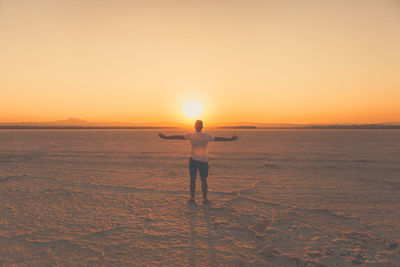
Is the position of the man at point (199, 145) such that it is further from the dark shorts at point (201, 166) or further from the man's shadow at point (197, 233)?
the man's shadow at point (197, 233)

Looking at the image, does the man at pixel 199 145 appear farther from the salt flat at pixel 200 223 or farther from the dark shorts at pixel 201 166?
the salt flat at pixel 200 223

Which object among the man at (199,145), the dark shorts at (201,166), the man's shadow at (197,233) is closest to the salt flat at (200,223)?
the man's shadow at (197,233)

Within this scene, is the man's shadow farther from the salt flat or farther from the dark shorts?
the dark shorts

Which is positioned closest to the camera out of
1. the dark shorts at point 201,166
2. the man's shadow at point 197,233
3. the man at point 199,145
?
the man's shadow at point 197,233

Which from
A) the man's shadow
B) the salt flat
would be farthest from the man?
the salt flat

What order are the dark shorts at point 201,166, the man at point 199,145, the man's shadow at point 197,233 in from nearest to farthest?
1. the man's shadow at point 197,233
2. the man at point 199,145
3. the dark shorts at point 201,166

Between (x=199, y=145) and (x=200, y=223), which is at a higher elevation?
(x=199, y=145)

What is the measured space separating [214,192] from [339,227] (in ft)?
11.3

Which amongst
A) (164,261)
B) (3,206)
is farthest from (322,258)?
(3,206)

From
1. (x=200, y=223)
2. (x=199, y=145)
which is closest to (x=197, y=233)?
(x=200, y=223)

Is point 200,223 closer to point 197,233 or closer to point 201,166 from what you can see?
point 197,233

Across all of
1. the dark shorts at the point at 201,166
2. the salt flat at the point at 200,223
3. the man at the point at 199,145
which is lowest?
the salt flat at the point at 200,223

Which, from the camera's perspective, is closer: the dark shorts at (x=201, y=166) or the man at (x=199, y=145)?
the man at (x=199, y=145)

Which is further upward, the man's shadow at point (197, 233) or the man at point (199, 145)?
the man at point (199, 145)
